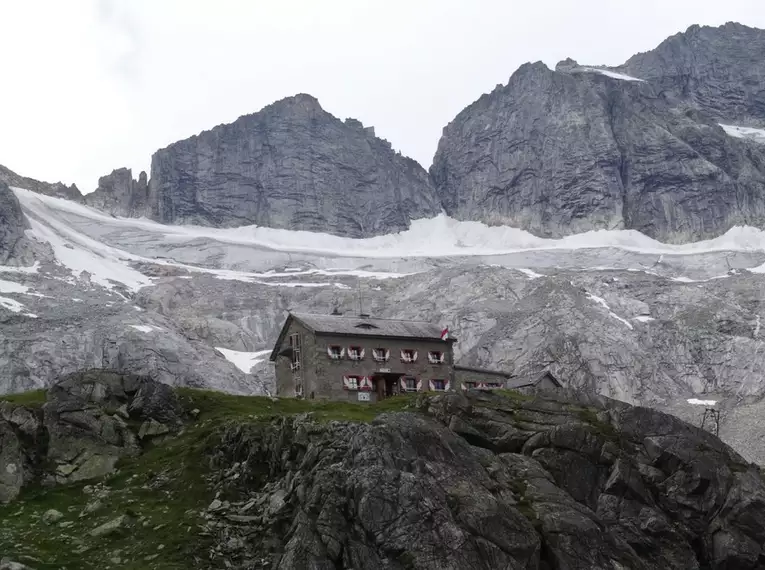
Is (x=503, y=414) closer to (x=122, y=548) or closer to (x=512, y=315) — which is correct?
(x=122, y=548)

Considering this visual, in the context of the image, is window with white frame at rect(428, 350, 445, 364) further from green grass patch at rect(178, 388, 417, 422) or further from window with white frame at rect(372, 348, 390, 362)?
green grass patch at rect(178, 388, 417, 422)

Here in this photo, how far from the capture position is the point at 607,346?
17288 cm

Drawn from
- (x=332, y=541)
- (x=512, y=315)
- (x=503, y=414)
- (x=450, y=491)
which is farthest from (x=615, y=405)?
(x=512, y=315)

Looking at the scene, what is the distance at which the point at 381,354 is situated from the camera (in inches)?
2995

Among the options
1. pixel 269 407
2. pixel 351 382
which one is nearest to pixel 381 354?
pixel 351 382

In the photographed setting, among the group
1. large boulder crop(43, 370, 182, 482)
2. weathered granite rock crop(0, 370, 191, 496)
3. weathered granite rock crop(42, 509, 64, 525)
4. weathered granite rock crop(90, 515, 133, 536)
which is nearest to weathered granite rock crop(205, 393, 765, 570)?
weathered granite rock crop(90, 515, 133, 536)

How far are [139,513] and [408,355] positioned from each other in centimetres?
3803

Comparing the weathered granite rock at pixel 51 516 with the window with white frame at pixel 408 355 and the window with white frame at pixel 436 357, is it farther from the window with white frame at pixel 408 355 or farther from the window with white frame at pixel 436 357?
the window with white frame at pixel 436 357

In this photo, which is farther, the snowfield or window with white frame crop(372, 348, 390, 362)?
the snowfield

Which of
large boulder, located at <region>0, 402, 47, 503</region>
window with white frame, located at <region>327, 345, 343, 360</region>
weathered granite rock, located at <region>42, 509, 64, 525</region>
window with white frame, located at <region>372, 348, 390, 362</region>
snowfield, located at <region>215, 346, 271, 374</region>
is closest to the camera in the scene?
weathered granite rock, located at <region>42, 509, 64, 525</region>

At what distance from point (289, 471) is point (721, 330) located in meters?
156

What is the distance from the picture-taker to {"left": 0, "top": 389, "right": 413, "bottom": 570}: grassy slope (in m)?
38.4

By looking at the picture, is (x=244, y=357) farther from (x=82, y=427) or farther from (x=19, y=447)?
(x=19, y=447)

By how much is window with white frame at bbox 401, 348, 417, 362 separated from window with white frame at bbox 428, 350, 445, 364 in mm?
1525
